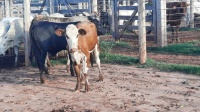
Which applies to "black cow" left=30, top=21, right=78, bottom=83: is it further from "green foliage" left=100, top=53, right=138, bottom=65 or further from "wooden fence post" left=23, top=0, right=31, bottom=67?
"green foliage" left=100, top=53, right=138, bottom=65

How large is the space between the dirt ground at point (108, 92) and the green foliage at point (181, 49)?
4.58 feet

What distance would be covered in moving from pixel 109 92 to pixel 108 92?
0.07 ft

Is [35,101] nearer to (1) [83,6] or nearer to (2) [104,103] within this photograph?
(2) [104,103]

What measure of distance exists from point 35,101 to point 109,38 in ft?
31.4

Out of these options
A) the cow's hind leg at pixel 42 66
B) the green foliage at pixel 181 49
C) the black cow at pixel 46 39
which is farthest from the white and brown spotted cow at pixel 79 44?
the green foliage at pixel 181 49

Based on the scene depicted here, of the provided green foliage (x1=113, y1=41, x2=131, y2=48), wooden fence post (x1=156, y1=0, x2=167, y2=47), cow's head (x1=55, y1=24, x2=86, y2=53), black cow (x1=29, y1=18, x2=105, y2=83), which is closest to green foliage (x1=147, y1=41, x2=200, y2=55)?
wooden fence post (x1=156, y1=0, x2=167, y2=47)

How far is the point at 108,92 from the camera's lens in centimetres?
821

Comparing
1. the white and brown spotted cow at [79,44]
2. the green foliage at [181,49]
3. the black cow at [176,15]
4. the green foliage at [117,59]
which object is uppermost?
the black cow at [176,15]

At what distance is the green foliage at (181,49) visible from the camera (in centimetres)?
1241

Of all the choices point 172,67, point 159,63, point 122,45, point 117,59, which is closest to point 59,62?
point 117,59

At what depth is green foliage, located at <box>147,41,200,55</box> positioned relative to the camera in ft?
40.7

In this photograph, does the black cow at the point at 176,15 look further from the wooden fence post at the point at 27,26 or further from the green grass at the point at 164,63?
the wooden fence post at the point at 27,26

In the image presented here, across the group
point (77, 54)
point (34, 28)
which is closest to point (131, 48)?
point (34, 28)

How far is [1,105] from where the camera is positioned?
25.0ft
